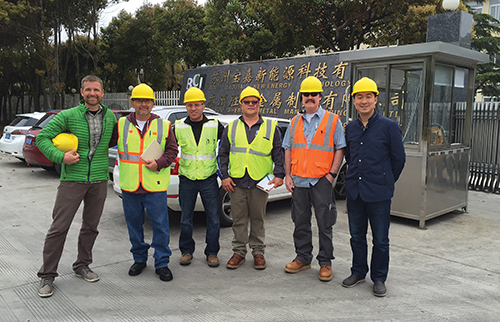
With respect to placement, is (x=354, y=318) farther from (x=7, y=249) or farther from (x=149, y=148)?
(x=7, y=249)

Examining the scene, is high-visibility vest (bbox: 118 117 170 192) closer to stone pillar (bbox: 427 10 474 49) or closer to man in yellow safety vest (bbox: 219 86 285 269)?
man in yellow safety vest (bbox: 219 86 285 269)

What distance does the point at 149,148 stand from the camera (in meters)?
4.13

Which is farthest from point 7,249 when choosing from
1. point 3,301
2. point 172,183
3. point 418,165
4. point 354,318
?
point 418,165

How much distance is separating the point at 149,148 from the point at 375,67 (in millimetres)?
4244

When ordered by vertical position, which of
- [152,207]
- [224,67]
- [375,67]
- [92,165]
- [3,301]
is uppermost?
[224,67]

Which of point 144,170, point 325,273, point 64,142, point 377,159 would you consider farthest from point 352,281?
point 64,142

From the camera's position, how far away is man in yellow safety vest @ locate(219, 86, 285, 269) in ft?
14.5

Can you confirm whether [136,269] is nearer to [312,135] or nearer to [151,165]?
[151,165]

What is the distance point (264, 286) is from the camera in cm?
409

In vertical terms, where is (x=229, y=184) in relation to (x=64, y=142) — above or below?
below

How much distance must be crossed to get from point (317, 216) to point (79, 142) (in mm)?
2398

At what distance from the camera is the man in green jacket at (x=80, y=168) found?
12.6ft

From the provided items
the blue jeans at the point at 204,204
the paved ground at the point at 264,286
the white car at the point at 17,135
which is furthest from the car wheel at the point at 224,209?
the white car at the point at 17,135

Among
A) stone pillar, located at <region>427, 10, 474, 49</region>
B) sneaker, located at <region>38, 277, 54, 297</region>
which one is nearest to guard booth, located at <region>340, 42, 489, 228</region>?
stone pillar, located at <region>427, 10, 474, 49</region>
